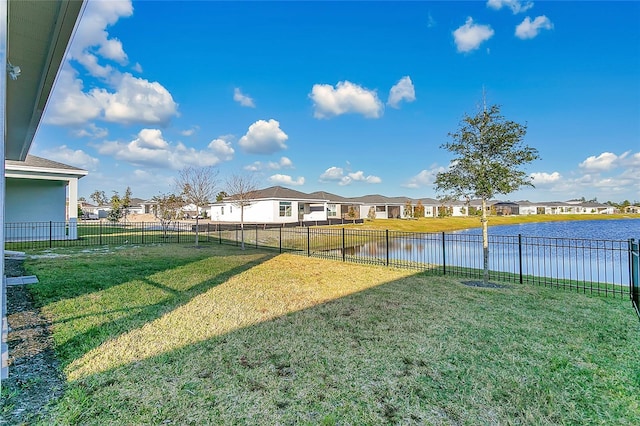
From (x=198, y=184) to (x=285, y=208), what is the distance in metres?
18.3

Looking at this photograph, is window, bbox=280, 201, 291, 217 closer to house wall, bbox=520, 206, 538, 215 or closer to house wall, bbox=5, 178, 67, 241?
house wall, bbox=5, 178, 67, 241

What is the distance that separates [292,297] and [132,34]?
12367 mm

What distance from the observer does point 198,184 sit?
16.9m

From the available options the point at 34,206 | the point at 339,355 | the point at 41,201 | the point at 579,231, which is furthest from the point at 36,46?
the point at 579,231

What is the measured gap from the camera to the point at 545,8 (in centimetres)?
1006

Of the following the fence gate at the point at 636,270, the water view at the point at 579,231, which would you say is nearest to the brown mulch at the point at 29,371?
the fence gate at the point at 636,270

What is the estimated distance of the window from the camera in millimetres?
Result: 34516

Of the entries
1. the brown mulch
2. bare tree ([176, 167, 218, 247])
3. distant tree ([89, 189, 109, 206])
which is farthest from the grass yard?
distant tree ([89, 189, 109, 206])

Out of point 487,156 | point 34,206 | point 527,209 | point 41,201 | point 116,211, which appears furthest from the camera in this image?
point 527,209

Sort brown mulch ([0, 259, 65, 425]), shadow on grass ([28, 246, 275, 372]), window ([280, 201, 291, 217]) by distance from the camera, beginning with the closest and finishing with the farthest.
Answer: brown mulch ([0, 259, 65, 425])
shadow on grass ([28, 246, 275, 372])
window ([280, 201, 291, 217])

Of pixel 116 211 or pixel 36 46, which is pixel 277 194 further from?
pixel 36 46

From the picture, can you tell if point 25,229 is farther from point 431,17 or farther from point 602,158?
point 602,158

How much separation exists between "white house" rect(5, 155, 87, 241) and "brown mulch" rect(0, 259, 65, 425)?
1328 centimetres

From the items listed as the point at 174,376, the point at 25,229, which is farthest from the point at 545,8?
the point at 25,229
